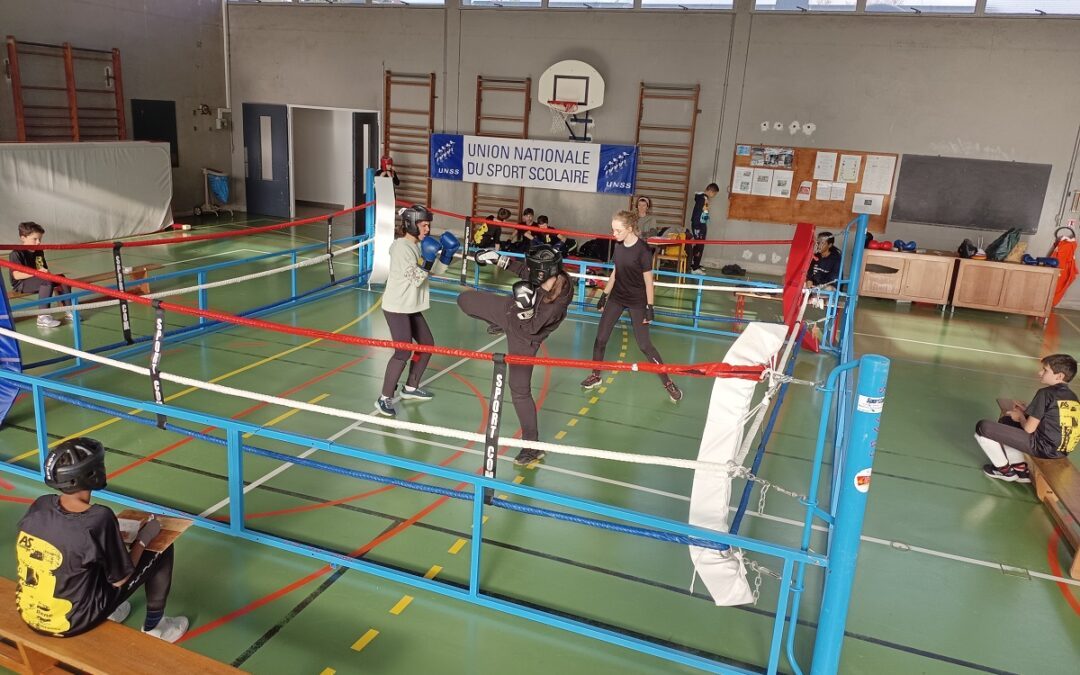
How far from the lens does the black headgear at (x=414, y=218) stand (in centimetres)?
557

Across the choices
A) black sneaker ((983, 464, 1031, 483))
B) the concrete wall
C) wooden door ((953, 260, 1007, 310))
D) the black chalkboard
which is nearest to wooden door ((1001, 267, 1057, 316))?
wooden door ((953, 260, 1007, 310))

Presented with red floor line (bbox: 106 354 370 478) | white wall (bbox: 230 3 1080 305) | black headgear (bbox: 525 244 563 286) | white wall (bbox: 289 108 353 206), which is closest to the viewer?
black headgear (bbox: 525 244 563 286)

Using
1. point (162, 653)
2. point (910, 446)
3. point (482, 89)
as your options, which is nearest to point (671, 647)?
point (162, 653)

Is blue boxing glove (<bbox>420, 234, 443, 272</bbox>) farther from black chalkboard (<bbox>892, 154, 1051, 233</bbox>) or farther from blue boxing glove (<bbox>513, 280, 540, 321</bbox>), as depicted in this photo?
black chalkboard (<bbox>892, 154, 1051, 233</bbox>)

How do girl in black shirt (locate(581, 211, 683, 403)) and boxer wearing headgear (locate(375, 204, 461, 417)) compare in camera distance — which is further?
girl in black shirt (locate(581, 211, 683, 403))

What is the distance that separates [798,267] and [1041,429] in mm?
2104

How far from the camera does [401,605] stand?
12.4 feet

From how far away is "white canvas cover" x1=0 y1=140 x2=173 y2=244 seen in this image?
451 inches

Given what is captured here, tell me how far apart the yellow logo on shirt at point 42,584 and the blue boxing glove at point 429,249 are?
3.46 meters

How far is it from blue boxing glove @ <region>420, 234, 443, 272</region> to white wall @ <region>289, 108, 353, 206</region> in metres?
14.1

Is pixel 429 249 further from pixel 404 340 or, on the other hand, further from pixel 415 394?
pixel 415 394

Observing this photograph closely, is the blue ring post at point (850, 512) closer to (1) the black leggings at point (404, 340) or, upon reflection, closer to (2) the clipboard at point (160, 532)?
(2) the clipboard at point (160, 532)

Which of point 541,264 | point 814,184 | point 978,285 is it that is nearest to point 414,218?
point 541,264

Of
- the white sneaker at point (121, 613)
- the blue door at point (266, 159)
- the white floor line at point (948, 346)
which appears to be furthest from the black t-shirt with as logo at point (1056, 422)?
the blue door at point (266, 159)
